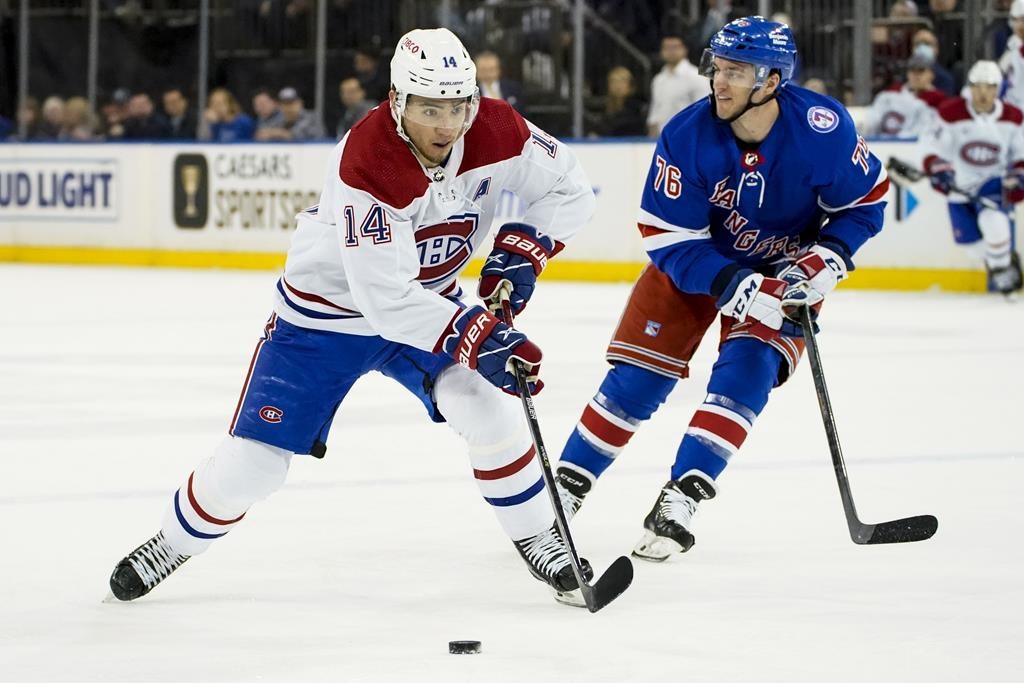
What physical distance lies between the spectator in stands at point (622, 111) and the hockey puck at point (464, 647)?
361 inches

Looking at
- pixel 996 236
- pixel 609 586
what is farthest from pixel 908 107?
pixel 609 586

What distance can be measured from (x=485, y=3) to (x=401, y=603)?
31.8 ft

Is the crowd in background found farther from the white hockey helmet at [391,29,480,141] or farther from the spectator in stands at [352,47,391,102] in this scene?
the white hockey helmet at [391,29,480,141]

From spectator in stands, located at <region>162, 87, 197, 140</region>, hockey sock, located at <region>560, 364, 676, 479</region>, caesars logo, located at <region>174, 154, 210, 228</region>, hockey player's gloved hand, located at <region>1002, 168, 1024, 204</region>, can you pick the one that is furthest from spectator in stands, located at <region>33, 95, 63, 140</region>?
hockey sock, located at <region>560, 364, 676, 479</region>

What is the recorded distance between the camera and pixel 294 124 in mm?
12703

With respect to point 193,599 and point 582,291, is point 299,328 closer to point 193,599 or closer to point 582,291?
point 193,599

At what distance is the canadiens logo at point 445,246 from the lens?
319 cm

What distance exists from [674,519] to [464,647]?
858 mm

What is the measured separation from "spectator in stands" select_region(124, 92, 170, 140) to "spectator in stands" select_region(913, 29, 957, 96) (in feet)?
18.1

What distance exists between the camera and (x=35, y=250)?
44.1ft

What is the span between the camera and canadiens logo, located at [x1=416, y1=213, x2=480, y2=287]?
3190 millimetres

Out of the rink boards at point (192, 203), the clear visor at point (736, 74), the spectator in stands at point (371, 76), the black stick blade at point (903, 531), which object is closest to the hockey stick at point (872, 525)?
the black stick blade at point (903, 531)

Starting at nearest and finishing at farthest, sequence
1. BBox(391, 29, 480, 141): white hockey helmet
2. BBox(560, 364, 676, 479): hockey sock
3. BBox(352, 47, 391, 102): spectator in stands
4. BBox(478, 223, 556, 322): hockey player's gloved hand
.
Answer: BBox(391, 29, 480, 141): white hockey helmet, BBox(478, 223, 556, 322): hockey player's gloved hand, BBox(560, 364, 676, 479): hockey sock, BBox(352, 47, 391, 102): spectator in stands

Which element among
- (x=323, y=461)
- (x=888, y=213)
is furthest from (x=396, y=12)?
(x=323, y=461)
